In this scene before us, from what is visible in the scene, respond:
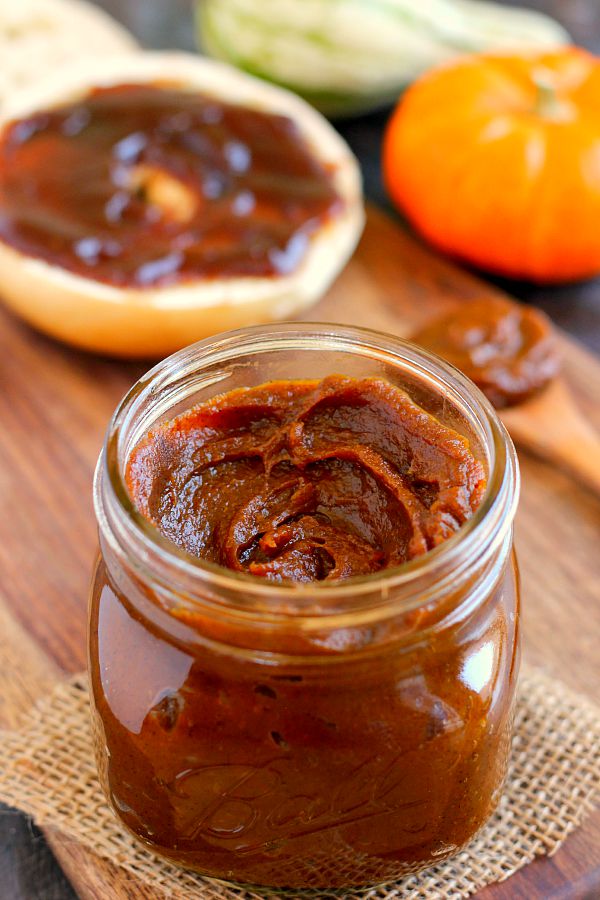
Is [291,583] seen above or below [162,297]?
above

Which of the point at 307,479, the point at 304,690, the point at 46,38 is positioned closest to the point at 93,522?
the point at 307,479

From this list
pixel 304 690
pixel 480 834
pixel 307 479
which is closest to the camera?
pixel 304 690

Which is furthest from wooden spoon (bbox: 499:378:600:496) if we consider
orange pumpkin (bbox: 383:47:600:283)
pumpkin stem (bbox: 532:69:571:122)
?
pumpkin stem (bbox: 532:69:571:122)

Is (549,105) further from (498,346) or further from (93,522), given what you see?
(93,522)

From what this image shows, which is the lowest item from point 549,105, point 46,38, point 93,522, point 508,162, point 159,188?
point 93,522

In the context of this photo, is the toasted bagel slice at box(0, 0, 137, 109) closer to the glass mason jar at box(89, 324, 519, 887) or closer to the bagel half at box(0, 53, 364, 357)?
the bagel half at box(0, 53, 364, 357)

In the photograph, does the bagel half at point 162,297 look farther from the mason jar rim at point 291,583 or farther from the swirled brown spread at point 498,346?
the mason jar rim at point 291,583

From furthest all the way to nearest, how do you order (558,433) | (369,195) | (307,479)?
(369,195) < (558,433) < (307,479)
